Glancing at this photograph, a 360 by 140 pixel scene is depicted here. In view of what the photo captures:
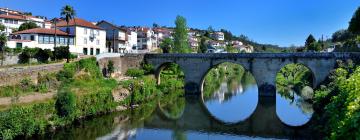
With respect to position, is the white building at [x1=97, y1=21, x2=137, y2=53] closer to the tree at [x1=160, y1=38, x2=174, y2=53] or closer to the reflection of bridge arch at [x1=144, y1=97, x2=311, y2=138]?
the tree at [x1=160, y1=38, x2=174, y2=53]

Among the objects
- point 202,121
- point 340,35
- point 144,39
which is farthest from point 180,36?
point 340,35

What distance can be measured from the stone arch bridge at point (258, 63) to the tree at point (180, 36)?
63.3 ft

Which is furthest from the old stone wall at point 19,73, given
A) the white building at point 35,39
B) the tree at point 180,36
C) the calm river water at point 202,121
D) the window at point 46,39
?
the tree at point 180,36

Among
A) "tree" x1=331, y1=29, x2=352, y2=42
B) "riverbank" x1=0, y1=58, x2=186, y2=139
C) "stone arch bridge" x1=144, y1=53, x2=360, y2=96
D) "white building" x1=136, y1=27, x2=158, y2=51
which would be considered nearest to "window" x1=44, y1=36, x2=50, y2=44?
"riverbank" x1=0, y1=58, x2=186, y2=139

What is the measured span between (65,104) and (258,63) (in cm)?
3412

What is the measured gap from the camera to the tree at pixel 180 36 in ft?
305

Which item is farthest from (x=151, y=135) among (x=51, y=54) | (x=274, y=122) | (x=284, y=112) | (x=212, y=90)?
(x=212, y=90)

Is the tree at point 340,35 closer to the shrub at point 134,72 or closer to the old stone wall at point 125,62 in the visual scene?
the old stone wall at point 125,62

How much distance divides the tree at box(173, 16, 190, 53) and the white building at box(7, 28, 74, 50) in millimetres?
29701

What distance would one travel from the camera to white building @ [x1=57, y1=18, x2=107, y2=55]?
72875 mm

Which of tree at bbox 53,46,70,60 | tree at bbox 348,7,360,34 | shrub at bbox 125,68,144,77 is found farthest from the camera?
tree at bbox 348,7,360,34

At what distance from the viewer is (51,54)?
61062mm

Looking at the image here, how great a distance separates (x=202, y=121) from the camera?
48062 millimetres

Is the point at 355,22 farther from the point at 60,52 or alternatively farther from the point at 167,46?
the point at 60,52
